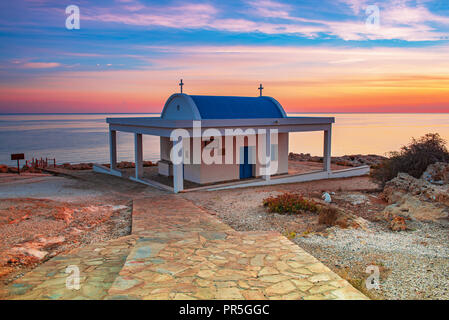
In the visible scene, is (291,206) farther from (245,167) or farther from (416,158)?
(245,167)

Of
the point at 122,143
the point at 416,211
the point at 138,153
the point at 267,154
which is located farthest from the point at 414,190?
the point at 122,143

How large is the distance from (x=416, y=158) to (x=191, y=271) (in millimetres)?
Result: 11501

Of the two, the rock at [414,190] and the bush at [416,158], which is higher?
the bush at [416,158]

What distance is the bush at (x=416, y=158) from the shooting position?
12.9 meters

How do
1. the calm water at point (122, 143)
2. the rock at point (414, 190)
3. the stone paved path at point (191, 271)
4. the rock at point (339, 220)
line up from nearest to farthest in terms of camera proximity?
1. the stone paved path at point (191, 271)
2. the rock at point (339, 220)
3. the rock at point (414, 190)
4. the calm water at point (122, 143)

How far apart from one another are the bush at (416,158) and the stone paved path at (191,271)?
8.79m

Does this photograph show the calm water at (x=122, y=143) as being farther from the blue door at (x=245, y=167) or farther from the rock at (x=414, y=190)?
the rock at (x=414, y=190)

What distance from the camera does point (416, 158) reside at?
43.0ft

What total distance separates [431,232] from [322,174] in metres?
10.1

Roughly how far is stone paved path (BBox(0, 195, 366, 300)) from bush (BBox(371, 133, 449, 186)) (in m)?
8.79

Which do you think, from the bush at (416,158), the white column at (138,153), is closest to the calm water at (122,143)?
the white column at (138,153)

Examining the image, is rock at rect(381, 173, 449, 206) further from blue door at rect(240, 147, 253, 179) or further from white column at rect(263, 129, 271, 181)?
Answer: blue door at rect(240, 147, 253, 179)

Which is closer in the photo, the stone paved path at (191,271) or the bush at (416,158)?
the stone paved path at (191,271)
